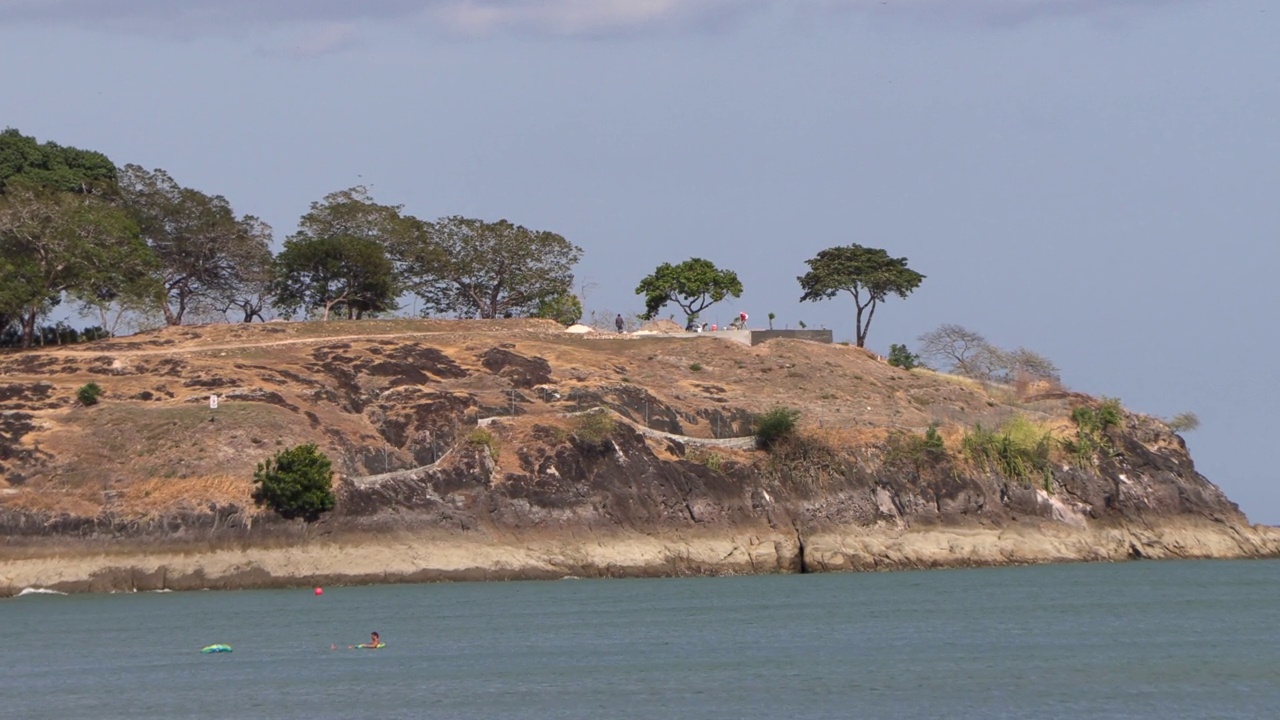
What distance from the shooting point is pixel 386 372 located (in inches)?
3893

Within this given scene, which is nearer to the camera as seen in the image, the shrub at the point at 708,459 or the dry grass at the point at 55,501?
the dry grass at the point at 55,501

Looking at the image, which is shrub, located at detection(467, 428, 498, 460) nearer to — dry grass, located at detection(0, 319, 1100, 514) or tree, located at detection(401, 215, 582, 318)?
dry grass, located at detection(0, 319, 1100, 514)

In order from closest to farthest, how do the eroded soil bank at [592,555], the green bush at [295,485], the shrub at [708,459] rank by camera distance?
the eroded soil bank at [592,555], the green bush at [295,485], the shrub at [708,459]

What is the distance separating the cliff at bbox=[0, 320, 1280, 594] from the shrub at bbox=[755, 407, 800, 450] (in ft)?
1.84

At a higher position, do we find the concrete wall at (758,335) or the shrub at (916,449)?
the concrete wall at (758,335)

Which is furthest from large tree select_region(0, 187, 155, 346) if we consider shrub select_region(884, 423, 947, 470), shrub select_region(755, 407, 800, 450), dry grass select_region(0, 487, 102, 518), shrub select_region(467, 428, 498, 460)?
shrub select_region(884, 423, 947, 470)

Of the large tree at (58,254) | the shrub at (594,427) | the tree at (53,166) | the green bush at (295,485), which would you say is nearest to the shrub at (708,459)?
the shrub at (594,427)

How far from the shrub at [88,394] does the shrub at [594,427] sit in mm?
24643

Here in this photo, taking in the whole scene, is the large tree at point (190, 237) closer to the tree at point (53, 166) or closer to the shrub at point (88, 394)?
the tree at point (53, 166)

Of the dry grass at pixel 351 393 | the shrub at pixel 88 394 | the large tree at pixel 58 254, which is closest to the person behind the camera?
the dry grass at pixel 351 393

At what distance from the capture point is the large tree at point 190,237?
119m

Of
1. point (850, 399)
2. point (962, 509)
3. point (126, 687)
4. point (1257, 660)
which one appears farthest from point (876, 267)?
point (126, 687)

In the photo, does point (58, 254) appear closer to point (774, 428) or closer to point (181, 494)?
point (181, 494)

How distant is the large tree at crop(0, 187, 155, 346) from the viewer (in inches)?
4077
